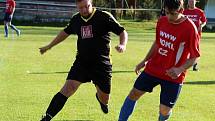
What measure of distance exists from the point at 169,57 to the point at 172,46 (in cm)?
15

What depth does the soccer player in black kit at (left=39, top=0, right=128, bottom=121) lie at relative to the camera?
7.28 metres

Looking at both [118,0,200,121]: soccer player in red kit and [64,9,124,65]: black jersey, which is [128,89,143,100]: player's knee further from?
[64,9,124,65]: black jersey

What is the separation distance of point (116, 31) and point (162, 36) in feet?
3.71

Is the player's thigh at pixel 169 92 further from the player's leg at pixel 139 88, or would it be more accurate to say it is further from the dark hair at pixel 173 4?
the dark hair at pixel 173 4

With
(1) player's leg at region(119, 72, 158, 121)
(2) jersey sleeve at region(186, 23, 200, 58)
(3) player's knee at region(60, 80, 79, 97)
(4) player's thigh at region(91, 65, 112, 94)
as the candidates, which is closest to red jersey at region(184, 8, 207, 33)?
(4) player's thigh at region(91, 65, 112, 94)

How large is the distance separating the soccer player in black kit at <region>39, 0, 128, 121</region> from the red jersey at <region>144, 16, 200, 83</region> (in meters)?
0.67

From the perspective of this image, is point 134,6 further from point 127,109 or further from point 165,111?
point 165,111

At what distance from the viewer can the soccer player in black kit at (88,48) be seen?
7277 millimetres

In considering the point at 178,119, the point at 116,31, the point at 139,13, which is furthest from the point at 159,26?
the point at 139,13

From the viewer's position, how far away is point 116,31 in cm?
750

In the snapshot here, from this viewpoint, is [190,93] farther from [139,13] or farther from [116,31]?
[139,13]

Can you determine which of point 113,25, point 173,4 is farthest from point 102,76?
point 173,4

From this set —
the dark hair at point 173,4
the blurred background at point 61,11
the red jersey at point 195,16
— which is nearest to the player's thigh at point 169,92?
the dark hair at point 173,4

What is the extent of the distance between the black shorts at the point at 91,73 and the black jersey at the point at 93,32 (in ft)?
0.31
